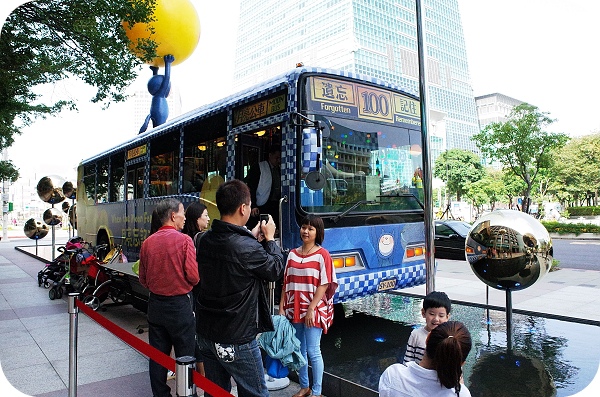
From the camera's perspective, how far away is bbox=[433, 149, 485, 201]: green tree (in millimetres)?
50906

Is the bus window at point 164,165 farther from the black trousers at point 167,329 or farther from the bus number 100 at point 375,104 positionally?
the black trousers at point 167,329

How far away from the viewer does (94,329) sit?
270 inches

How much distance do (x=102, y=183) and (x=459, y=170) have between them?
1776 inches

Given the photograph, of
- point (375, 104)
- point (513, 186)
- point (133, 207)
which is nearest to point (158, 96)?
point (133, 207)

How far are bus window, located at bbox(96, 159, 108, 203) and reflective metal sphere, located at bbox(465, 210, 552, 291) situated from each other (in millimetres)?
10229

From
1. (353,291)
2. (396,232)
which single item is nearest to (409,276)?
(396,232)

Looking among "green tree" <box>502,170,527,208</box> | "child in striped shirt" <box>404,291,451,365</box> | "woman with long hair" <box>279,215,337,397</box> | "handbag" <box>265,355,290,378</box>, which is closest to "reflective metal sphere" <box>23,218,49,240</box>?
"woman with long hair" <box>279,215,337,397</box>

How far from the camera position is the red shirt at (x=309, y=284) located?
3934mm

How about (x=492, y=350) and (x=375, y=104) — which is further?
(x=375, y=104)

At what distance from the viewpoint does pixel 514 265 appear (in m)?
4.59

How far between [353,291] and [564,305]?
4878mm

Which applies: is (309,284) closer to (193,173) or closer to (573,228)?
(193,173)

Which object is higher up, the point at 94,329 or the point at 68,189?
the point at 68,189

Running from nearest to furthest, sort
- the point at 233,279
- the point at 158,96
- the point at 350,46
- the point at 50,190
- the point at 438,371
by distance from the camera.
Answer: the point at 438,371 < the point at 233,279 < the point at 158,96 < the point at 50,190 < the point at 350,46
